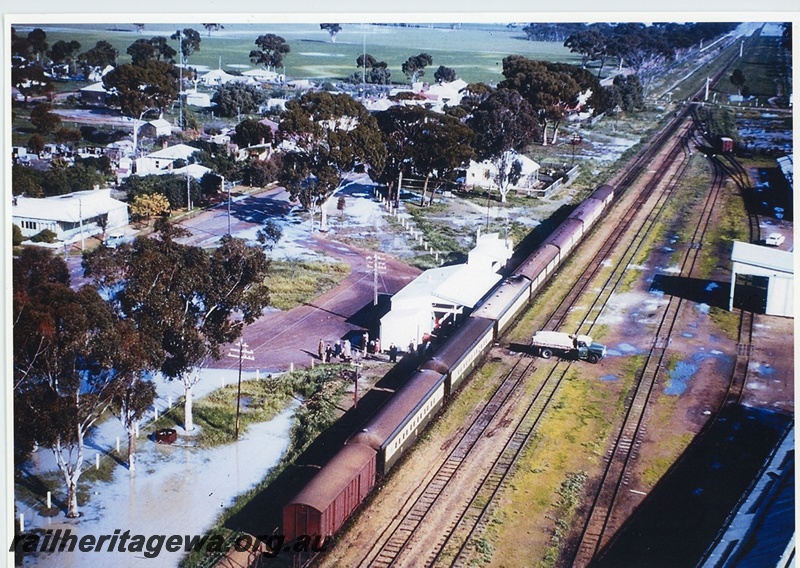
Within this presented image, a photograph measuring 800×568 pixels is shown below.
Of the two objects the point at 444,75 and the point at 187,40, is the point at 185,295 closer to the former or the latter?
the point at 187,40

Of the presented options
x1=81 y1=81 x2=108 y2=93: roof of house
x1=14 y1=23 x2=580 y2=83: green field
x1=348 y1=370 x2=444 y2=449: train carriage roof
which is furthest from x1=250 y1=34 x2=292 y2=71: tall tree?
x1=348 y1=370 x2=444 y2=449: train carriage roof

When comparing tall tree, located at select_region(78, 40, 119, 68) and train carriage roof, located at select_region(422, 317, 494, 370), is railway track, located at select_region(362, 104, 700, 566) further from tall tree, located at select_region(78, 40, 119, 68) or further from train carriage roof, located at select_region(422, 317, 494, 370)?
tall tree, located at select_region(78, 40, 119, 68)

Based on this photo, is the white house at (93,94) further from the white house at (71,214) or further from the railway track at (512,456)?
the railway track at (512,456)

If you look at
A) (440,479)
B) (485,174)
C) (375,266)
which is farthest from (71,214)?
Answer: (485,174)

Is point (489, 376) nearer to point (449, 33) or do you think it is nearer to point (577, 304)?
point (577, 304)

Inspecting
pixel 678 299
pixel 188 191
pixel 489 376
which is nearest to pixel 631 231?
pixel 678 299
